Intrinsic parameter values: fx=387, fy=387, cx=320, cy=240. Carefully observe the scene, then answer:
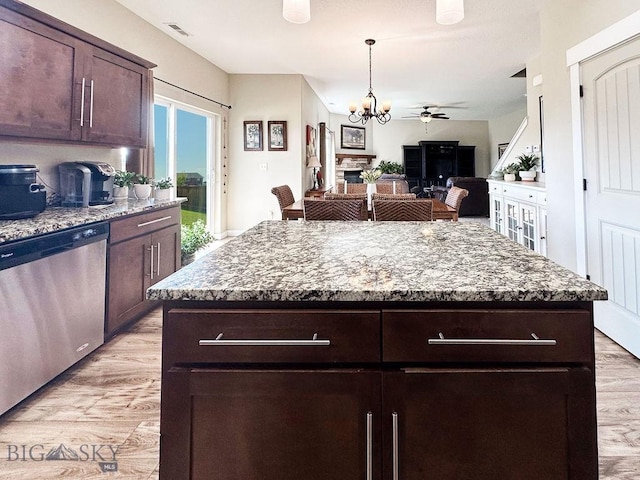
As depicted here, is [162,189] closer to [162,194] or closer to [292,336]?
[162,194]

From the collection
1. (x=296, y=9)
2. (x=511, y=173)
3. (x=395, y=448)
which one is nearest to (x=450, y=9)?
(x=296, y=9)

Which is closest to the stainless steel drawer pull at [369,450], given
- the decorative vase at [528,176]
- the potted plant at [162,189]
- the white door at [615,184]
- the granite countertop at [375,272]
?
the granite countertop at [375,272]

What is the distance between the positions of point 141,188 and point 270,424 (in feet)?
9.59

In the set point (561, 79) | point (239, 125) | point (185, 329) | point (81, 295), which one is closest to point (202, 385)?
Result: point (185, 329)

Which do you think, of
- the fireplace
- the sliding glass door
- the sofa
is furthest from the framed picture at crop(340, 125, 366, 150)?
the sliding glass door

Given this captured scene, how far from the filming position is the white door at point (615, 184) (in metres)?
2.34

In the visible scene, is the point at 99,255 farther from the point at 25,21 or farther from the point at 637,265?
the point at 637,265

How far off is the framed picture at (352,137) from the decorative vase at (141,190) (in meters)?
8.73

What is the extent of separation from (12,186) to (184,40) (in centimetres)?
340

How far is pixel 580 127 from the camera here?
9.34ft

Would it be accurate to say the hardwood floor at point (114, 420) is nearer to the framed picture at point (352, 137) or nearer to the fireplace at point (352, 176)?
the fireplace at point (352, 176)

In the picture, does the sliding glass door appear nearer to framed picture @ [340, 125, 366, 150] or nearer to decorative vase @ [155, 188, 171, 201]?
decorative vase @ [155, 188, 171, 201]

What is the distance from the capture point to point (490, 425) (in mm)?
892

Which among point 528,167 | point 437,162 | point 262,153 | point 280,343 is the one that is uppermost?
point 437,162
